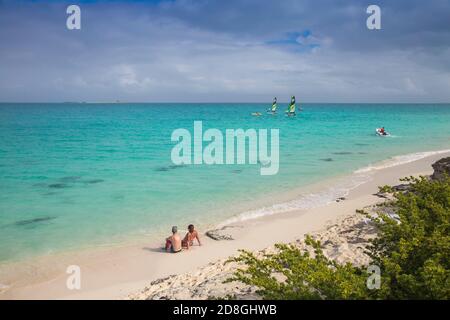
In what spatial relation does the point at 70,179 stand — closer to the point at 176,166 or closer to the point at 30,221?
the point at 176,166

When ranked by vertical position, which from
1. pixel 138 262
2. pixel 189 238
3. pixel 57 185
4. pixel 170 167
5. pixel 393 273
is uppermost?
pixel 393 273

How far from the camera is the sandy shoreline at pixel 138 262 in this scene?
8406 millimetres

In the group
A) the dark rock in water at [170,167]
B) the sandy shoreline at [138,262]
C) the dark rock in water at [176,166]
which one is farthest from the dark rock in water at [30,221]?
the dark rock in water at [176,166]

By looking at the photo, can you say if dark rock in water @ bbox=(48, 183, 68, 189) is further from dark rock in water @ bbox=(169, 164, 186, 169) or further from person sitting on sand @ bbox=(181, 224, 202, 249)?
person sitting on sand @ bbox=(181, 224, 202, 249)

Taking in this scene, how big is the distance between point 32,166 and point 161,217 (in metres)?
15.8


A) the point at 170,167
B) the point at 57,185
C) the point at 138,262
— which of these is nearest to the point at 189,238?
the point at 138,262

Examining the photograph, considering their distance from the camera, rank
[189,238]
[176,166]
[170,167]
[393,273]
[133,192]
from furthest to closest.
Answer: [176,166], [170,167], [133,192], [189,238], [393,273]

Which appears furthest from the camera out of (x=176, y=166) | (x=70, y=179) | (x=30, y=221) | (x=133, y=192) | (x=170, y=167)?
(x=176, y=166)

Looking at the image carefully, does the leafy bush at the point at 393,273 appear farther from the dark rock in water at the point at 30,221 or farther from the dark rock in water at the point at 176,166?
the dark rock in water at the point at 176,166

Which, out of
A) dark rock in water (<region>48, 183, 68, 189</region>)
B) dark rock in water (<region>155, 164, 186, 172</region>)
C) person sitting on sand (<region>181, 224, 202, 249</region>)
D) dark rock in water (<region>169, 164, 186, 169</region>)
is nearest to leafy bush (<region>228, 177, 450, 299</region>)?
person sitting on sand (<region>181, 224, 202, 249</region>)

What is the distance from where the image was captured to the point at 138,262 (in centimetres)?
981

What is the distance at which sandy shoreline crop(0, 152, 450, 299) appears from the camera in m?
8.41
